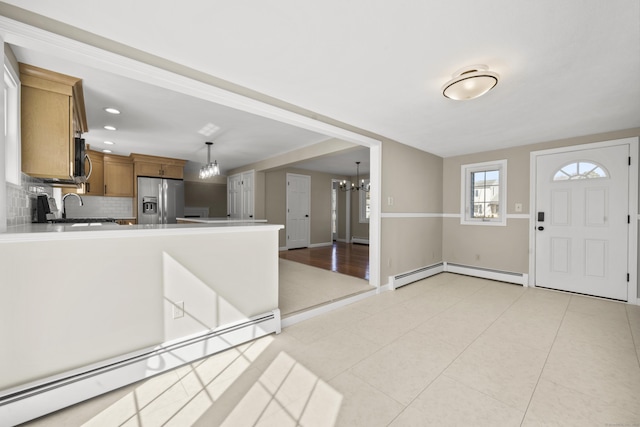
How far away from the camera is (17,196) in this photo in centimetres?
204

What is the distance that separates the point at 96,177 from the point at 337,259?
17.1 ft

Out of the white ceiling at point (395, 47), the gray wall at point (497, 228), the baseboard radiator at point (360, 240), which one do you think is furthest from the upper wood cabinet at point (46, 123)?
the baseboard radiator at point (360, 240)

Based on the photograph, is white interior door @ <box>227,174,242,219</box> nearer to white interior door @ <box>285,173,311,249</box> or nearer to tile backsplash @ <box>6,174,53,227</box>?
white interior door @ <box>285,173,311,249</box>

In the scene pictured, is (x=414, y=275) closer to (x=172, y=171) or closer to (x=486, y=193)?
(x=486, y=193)

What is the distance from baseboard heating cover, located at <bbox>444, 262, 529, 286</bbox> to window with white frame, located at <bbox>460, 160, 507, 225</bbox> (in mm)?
814

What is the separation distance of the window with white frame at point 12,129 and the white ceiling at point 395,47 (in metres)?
0.80

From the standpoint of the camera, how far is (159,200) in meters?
5.63

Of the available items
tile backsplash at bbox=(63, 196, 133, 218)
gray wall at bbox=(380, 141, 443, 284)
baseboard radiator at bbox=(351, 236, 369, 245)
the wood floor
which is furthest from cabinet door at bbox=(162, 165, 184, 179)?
baseboard radiator at bbox=(351, 236, 369, 245)

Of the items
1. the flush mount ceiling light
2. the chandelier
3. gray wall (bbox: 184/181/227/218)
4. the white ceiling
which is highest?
the white ceiling

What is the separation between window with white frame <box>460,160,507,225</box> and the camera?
14.4 ft

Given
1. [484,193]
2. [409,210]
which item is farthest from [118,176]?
[484,193]

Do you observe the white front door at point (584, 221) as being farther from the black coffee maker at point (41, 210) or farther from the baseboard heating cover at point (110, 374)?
the black coffee maker at point (41, 210)

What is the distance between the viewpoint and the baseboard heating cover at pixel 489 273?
413 centimetres

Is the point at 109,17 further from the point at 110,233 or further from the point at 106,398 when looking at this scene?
the point at 106,398
